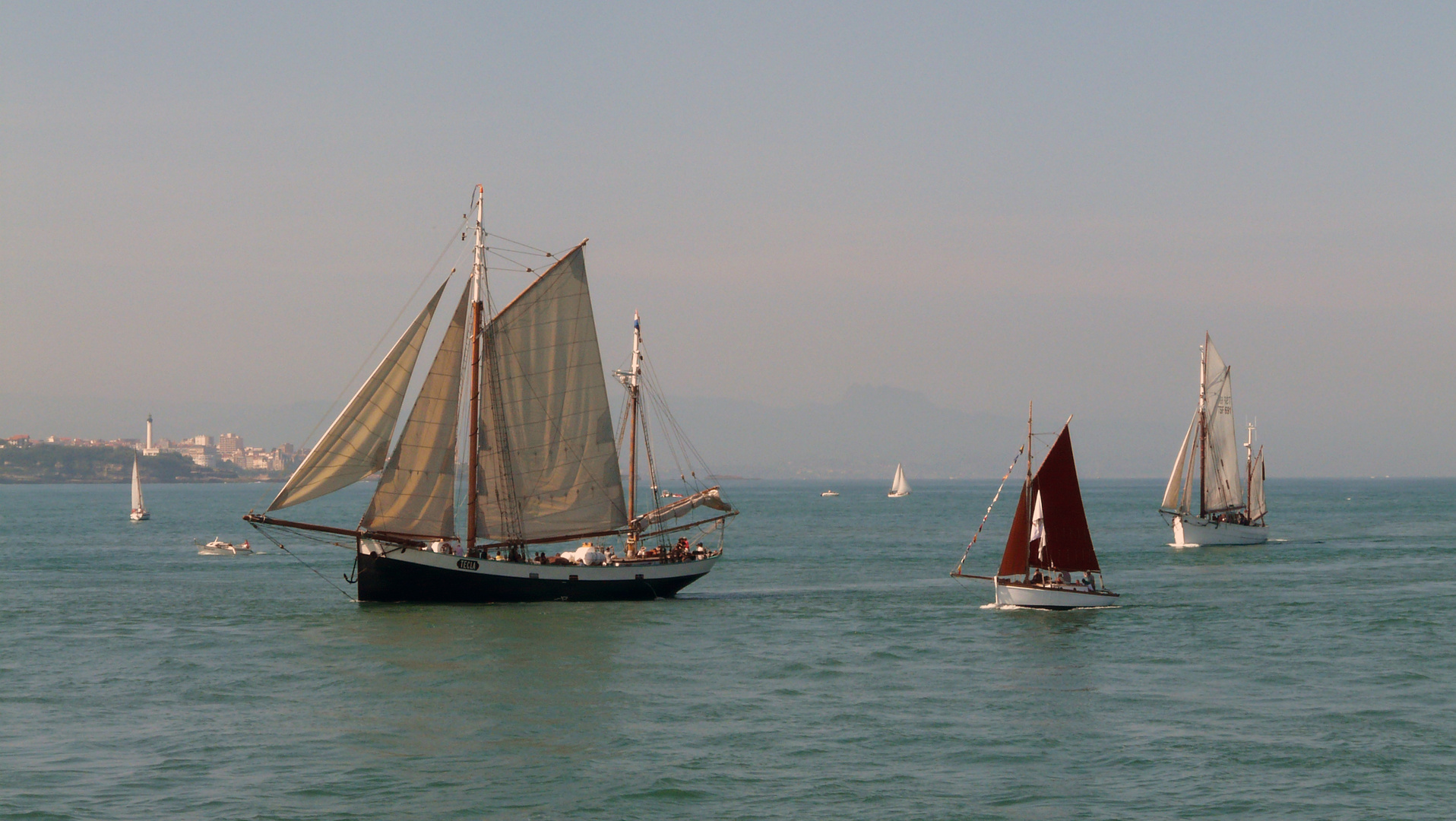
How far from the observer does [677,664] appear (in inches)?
1735

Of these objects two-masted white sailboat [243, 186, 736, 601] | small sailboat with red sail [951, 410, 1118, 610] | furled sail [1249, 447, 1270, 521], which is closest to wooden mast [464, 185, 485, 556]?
two-masted white sailboat [243, 186, 736, 601]

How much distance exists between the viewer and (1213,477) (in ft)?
345

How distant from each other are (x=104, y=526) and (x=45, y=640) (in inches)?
4230

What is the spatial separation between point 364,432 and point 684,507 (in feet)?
57.9

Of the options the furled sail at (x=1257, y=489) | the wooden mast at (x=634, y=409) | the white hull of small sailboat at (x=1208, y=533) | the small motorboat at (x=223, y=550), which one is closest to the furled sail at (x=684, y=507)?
the wooden mast at (x=634, y=409)

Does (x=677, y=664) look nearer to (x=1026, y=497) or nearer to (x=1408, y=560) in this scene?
(x=1026, y=497)

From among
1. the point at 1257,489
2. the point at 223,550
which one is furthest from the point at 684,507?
the point at 1257,489

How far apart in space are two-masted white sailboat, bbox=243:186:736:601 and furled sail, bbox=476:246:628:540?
44 mm

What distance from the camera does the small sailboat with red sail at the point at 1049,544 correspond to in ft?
174

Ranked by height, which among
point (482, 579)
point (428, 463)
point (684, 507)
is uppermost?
point (428, 463)

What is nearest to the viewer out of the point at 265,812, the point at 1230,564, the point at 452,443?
the point at 265,812

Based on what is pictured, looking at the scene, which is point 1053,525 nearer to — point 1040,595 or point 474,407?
point 1040,595

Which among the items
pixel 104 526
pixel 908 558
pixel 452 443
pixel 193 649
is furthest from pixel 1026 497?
pixel 104 526

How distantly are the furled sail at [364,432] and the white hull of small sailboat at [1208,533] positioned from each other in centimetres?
6491
